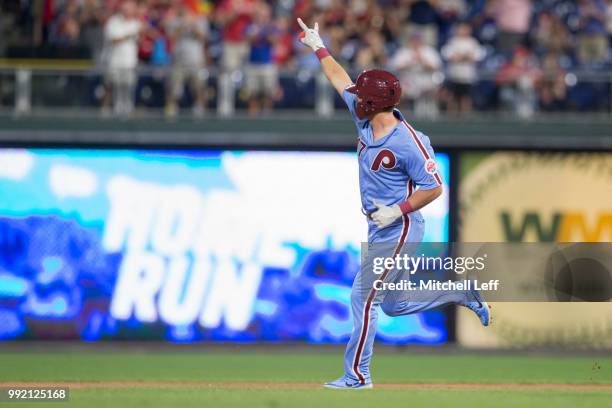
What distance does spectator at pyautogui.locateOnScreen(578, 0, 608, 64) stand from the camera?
16.4m

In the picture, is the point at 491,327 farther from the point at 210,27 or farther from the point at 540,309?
the point at 210,27

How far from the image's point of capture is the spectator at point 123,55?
14.9 meters

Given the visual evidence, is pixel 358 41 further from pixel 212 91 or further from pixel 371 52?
pixel 212 91

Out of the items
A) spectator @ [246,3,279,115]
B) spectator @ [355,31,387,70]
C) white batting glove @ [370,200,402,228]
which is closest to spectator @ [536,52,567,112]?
spectator @ [355,31,387,70]

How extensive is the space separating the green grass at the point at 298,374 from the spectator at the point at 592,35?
15.4 feet

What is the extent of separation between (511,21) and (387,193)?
8702 mm

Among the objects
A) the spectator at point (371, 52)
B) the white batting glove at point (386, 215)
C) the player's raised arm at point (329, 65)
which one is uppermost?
the spectator at point (371, 52)

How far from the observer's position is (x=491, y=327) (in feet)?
46.9

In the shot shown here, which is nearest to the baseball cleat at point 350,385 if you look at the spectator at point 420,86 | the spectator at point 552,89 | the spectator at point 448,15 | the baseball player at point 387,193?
the baseball player at point 387,193

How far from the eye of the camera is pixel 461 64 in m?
15.4

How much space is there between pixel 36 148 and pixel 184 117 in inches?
72.0

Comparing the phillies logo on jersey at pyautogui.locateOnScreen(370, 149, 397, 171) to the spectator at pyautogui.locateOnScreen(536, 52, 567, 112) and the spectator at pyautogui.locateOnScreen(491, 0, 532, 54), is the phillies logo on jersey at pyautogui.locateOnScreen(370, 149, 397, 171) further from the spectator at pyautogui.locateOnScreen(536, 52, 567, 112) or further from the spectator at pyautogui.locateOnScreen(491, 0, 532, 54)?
the spectator at pyautogui.locateOnScreen(491, 0, 532, 54)

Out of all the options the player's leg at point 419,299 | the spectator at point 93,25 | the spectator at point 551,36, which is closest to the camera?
the player's leg at point 419,299

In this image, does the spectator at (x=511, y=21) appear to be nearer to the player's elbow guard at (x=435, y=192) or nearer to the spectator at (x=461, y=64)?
the spectator at (x=461, y=64)
